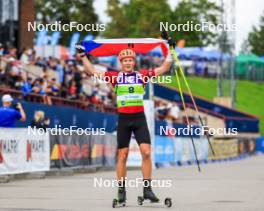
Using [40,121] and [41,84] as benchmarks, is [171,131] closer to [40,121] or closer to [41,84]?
[41,84]

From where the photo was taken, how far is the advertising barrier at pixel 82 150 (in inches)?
906

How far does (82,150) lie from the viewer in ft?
82.0

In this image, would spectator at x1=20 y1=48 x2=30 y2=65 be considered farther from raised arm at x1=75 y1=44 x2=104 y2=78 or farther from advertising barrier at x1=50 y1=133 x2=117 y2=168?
raised arm at x1=75 y1=44 x2=104 y2=78

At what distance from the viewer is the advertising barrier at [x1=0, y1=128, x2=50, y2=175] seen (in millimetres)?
19594

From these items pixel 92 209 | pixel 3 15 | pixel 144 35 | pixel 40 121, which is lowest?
pixel 92 209

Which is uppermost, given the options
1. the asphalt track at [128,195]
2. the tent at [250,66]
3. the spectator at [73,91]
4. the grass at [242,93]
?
the tent at [250,66]

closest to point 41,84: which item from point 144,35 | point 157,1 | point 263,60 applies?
point 263,60

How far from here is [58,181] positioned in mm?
20531

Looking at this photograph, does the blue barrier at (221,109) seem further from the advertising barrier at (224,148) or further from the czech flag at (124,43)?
the czech flag at (124,43)

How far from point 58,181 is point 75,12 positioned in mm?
85599

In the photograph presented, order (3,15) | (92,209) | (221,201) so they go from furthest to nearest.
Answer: (3,15)
(221,201)
(92,209)

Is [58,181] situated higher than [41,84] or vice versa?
[41,84]

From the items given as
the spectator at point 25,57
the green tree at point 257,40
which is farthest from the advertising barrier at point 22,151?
the green tree at point 257,40

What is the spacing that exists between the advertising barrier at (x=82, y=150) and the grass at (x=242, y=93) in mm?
49569
